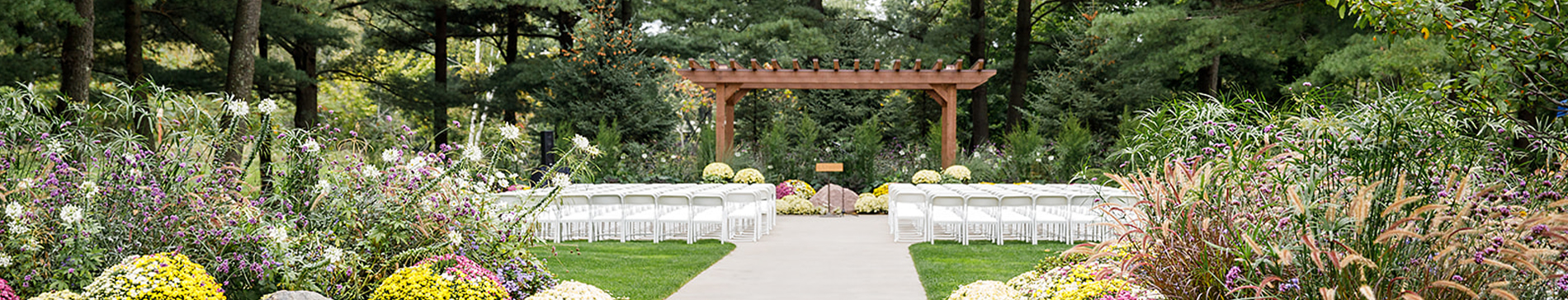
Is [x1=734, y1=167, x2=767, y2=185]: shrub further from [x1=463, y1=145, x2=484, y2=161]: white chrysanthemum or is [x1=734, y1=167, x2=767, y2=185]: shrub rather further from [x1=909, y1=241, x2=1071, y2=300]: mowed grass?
[x1=463, y1=145, x2=484, y2=161]: white chrysanthemum

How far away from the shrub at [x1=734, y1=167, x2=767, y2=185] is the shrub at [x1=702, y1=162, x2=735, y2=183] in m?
0.16

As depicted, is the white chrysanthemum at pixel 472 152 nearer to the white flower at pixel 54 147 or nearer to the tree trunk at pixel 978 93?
the white flower at pixel 54 147

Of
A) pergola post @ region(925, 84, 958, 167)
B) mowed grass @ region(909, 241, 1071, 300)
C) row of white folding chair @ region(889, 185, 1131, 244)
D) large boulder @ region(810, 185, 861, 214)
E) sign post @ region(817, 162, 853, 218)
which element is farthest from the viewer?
pergola post @ region(925, 84, 958, 167)

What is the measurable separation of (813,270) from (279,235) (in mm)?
3369

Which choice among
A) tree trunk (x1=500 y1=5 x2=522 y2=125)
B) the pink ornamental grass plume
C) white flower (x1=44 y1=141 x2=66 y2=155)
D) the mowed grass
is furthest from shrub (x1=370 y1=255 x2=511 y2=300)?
tree trunk (x1=500 y1=5 x2=522 y2=125)

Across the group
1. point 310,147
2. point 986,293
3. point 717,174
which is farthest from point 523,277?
point 717,174

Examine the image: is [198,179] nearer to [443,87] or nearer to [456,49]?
[443,87]

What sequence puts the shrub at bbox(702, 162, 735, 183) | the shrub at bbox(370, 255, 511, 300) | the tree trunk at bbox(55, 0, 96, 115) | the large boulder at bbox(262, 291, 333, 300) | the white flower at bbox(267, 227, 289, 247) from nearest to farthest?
the large boulder at bbox(262, 291, 333, 300), the white flower at bbox(267, 227, 289, 247), the shrub at bbox(370, 255, 511, 300), the tree trunk at bbox(55, 0, 96, 115), the shrub at bbox(702, 162, 735, 183)

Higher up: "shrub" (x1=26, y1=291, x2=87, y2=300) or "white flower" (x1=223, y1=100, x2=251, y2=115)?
"white flower" (x1=223, y1=100, x2=251, y2=115)

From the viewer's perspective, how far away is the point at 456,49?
108 ft

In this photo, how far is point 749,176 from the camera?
555 inches

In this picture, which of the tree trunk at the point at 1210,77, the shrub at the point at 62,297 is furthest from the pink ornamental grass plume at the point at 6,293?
the tree trunk at the point at 1210,77

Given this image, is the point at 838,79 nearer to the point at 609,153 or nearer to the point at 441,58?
the point at 609,153

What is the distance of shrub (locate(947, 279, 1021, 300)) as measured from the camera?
4.37m
